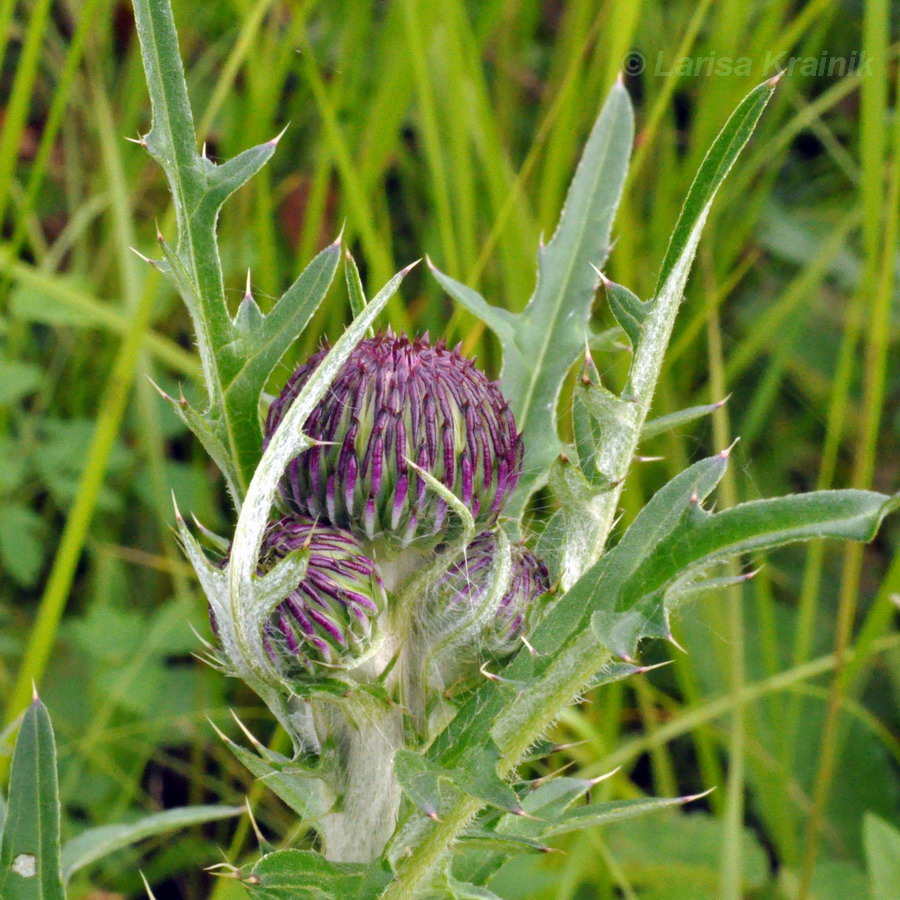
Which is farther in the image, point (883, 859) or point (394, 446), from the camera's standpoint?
point (883, 859)

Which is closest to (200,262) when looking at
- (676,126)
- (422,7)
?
(422,7)

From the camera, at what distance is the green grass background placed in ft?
9.20

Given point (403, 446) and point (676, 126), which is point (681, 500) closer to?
point (403, 446)

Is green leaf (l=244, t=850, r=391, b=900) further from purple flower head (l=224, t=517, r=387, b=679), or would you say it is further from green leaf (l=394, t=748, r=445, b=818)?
purple flower head (l=224, t=517, r=387, b=679)

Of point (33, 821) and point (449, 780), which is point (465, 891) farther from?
point (33, 821)

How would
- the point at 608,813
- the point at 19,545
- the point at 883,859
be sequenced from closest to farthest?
the point at 608,813 → the point at 883,859 → the point at 19,545

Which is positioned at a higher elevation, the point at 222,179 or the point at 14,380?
the point at 222,179

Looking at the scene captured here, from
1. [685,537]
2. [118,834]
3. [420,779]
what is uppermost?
[685,537]

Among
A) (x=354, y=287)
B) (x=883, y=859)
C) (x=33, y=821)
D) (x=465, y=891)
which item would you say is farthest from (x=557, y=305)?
(x=883, y=859)

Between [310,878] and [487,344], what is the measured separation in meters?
2.21

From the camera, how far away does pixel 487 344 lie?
340cm

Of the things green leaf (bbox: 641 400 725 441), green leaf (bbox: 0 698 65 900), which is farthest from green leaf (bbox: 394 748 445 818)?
green leaf (bbox: 641 400 725 441)

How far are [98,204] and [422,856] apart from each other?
3.04 metres

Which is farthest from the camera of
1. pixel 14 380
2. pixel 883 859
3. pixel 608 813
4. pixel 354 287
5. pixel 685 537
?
pixel 14 380
